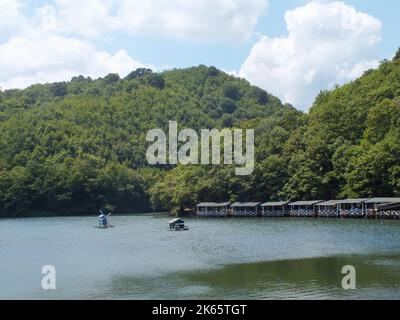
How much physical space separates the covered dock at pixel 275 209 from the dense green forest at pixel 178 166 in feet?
8.45

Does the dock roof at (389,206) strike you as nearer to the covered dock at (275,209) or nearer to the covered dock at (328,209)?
the covered dock at (328,209)

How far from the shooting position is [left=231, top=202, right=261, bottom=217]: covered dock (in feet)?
290

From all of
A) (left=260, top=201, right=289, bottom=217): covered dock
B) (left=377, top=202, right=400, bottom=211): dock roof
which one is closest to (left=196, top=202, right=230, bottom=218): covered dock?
(left=260, top=201, right=289, bottom=217): covered dock

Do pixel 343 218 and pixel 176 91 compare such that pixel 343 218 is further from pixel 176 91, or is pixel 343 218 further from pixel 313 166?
pixel 176 91

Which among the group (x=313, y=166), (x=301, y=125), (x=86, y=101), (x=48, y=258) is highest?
(x=86, y=101)

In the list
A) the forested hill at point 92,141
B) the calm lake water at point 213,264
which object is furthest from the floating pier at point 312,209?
the forested hill at point 92,141

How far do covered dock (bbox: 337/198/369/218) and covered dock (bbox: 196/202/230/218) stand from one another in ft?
69.9

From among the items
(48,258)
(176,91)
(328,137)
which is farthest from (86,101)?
(48,258)

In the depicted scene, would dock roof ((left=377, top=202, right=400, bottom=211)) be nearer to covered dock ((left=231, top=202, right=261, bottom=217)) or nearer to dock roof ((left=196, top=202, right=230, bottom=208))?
covered dock ((left=231, top=202, right=261, bottom=217))

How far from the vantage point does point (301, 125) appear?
104 m

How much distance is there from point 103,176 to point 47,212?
12.9 m

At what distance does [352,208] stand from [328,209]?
4.76m

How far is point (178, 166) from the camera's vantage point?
115812 mm

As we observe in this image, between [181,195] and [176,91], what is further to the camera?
[176,91]
